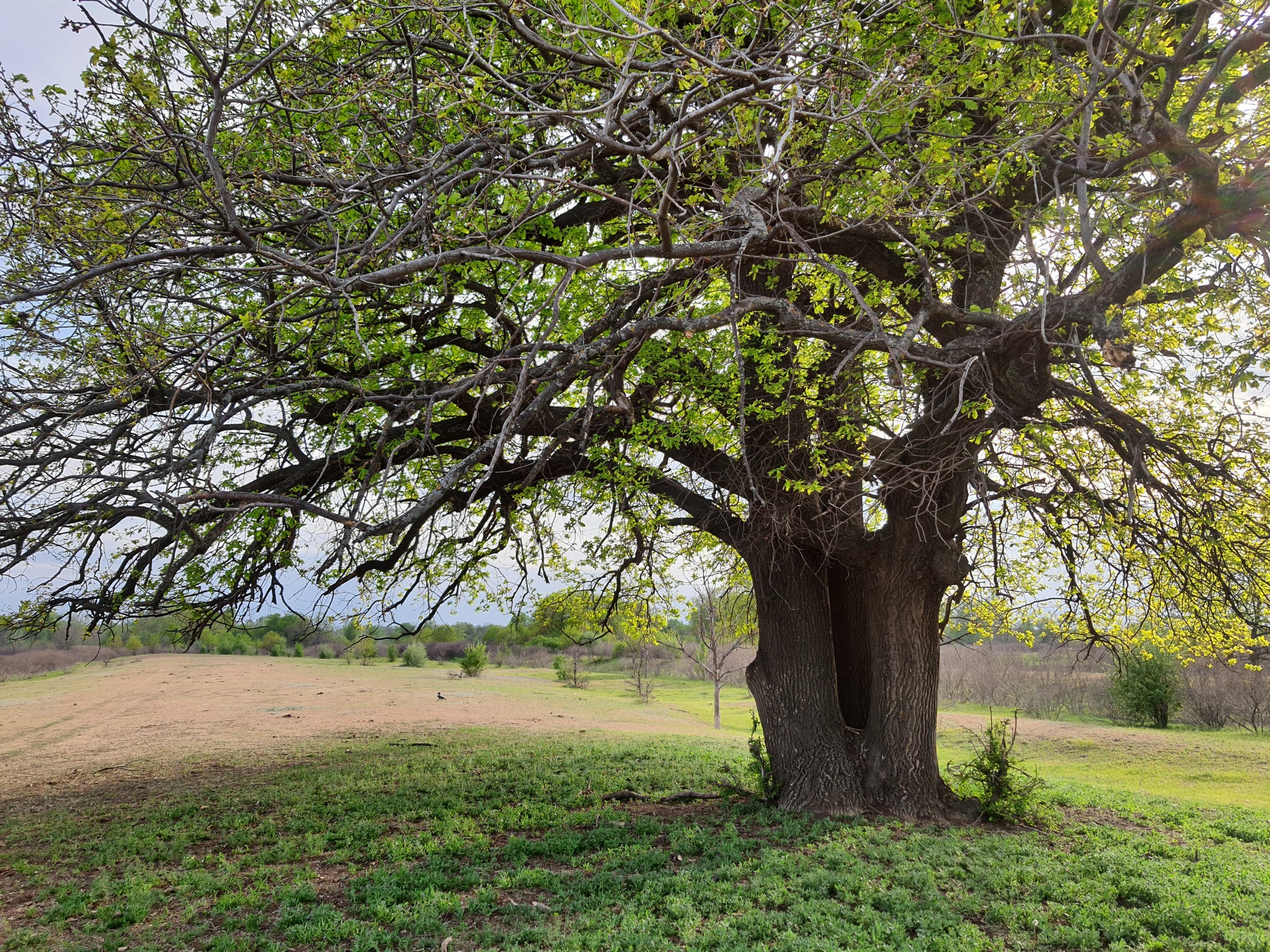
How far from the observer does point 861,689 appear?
9633 millimetres

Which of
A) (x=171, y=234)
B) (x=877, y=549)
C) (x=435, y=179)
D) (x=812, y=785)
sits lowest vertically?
(x=812, y=785)

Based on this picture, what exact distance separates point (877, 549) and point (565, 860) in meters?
5.43

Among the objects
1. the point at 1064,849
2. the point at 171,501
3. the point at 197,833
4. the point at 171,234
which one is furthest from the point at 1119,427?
the point at 197,833

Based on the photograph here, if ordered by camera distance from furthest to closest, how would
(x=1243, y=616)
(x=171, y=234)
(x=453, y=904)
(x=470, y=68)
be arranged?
(x=1243, y=616) < (x=470, y=68) < (x=453, y=904) < (x=171, y=234)

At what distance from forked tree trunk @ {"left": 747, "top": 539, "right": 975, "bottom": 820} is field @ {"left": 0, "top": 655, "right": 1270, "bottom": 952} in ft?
2.28

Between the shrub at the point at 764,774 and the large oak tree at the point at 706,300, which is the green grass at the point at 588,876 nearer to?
the shrub at the point at 764,774

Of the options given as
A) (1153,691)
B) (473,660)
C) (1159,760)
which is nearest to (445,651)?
(473,660)

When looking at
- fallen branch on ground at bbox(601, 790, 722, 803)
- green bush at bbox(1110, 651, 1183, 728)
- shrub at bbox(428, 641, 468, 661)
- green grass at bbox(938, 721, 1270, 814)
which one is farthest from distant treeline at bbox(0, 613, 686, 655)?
green bush at bbox(1110, 651, 1183, 728)

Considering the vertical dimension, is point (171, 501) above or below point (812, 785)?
above

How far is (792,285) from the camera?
8422 millimetres

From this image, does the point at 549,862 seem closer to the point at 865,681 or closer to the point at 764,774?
the point at 764,774

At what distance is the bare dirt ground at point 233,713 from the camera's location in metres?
14.0

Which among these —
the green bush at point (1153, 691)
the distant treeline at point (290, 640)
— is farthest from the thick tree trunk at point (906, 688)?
the green bush at point (1153, 691)

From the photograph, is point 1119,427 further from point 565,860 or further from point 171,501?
point 171,501
